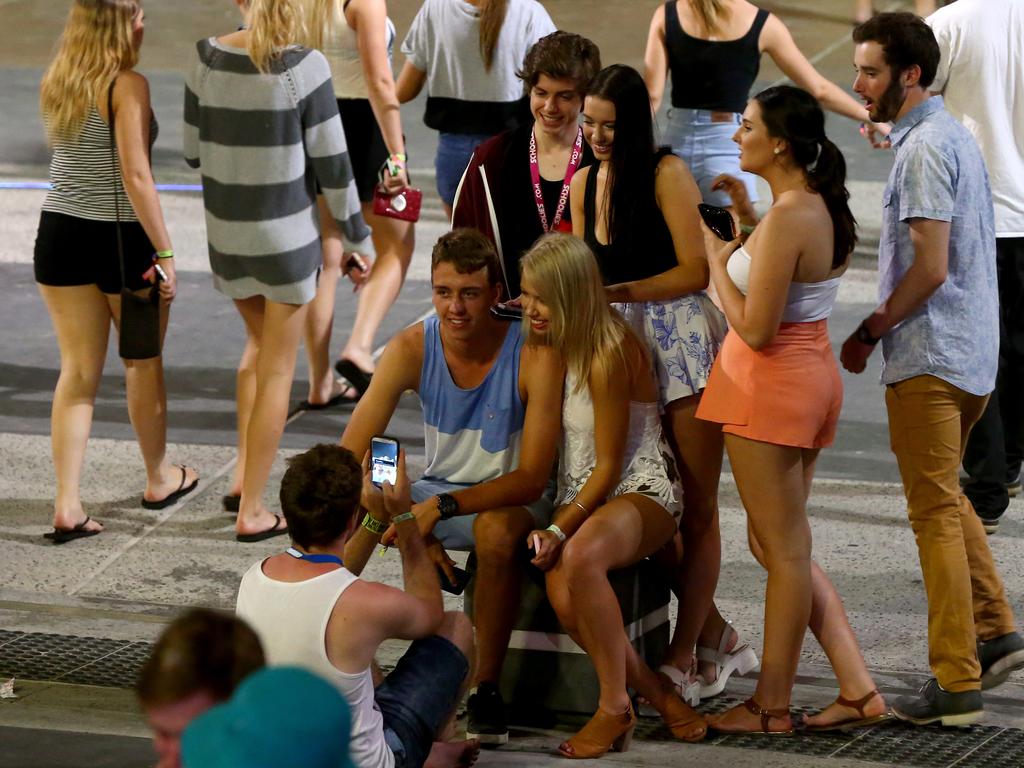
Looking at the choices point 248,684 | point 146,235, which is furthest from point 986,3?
point 248,684

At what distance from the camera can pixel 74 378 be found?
6023 mm

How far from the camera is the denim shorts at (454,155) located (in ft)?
23.0

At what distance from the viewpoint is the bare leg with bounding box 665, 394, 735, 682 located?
469 centimetres

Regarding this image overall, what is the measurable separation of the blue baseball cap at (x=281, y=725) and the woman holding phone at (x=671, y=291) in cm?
282

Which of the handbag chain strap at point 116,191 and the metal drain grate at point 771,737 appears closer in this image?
the metal drain grate at point 771,737

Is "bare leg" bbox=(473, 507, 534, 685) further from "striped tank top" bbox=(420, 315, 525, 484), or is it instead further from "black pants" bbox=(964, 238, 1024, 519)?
"black pants" bbox=(964, 238, 1024, 519)

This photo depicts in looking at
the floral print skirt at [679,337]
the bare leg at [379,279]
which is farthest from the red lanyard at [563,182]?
the bare leg at [379,279]

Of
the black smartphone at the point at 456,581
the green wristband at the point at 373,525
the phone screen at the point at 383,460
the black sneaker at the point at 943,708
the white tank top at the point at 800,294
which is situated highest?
the white tank top at the point at 800,294

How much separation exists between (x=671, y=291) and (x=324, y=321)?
2.71m

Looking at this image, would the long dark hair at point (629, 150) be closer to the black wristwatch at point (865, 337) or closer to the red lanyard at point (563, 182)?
the red lanyard at point (563, 182)

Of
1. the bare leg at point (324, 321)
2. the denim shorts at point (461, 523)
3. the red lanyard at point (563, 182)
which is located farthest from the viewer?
the bare leg at point (324, 321)

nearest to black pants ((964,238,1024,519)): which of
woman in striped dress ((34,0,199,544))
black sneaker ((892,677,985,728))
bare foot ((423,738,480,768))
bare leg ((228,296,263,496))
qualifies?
black sneaker ((892,677,985,728))

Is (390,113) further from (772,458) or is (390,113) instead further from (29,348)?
(772,458)

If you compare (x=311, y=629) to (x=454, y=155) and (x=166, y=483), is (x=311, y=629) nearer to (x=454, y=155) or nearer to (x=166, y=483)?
(x=166, y=483)
